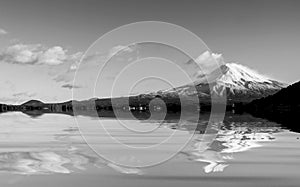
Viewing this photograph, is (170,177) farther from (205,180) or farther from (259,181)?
(259,181)

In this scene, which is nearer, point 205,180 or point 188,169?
point 205,180

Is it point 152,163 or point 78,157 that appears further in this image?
point 78,157

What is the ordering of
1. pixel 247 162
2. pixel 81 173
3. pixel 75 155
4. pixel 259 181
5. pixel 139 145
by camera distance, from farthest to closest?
pixel 139 145 < pixel 75 155 < pixel 247 162 < pixel 81 173 < pixel 259 181

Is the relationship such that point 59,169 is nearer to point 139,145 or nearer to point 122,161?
point 122,161

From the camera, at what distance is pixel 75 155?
2741cm

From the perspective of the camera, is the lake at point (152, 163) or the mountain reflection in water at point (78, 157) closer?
the lake at point (152, 163)

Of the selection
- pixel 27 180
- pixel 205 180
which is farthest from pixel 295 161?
pixel 27 180

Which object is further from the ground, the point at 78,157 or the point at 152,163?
the point at 78,157

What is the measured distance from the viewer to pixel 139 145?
3444 centimetres

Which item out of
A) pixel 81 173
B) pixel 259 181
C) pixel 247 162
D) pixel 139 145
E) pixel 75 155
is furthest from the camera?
pixel 139 145

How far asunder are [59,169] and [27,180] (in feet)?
9.52

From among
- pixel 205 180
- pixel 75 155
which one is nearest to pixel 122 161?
pixel 75 155

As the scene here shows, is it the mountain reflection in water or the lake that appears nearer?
the lake

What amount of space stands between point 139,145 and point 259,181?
54.8 feet
